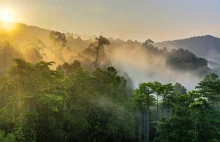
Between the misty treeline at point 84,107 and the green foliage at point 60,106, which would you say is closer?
the green foliage at point 60,106

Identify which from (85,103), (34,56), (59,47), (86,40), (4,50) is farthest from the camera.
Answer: (86,40)

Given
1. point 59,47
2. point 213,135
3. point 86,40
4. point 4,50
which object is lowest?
point 213,135

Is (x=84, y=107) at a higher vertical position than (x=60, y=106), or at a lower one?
higher

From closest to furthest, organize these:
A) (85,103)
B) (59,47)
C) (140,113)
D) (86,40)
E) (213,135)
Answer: (213,135)
(85,103)
(140,113)
(59,47)
(86,40)

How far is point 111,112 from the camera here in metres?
38.4

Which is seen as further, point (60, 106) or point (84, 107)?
point (84, 107)

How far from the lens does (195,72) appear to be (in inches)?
5108

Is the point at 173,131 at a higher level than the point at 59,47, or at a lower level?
lower

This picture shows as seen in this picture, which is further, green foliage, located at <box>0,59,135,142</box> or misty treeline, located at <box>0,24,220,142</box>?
misty treeline, located at <box>0,24,220,142</box>

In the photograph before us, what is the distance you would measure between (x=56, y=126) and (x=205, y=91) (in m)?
15.9

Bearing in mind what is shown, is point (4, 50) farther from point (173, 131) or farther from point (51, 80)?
point (173, 131)

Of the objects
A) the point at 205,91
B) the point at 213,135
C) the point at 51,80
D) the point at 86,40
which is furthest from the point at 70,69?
the point at 86,40

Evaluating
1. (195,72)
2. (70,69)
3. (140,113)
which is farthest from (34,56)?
(195,72)

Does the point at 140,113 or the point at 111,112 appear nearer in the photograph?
the point at 111,112
